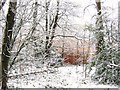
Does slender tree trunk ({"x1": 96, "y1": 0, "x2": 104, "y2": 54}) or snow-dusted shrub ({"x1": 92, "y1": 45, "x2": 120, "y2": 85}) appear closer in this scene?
snow-dusted shrub ({"x1": 92, "y1": 45, "x2": 120, "y2": 85})

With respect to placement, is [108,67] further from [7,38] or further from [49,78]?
[7,38]

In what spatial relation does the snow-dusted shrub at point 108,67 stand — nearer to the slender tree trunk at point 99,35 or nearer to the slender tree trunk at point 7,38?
the slender tree trunk at point 99,35

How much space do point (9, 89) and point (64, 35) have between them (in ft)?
20.2

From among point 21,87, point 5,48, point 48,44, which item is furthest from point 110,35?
point 5,48

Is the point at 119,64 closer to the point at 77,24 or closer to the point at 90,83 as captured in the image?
the point at 90,83

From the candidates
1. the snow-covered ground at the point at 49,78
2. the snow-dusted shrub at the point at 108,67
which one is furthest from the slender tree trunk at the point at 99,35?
the snow-covered ground at the point at 49,78

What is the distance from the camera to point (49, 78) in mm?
10734

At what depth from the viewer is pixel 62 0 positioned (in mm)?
13516

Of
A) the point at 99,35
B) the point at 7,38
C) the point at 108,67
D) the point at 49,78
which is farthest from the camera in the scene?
the point at 49,78

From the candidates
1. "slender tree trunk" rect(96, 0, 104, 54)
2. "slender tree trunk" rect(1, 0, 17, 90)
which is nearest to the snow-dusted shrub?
"slender tree trunk" rect(96, 0, 104, 54)

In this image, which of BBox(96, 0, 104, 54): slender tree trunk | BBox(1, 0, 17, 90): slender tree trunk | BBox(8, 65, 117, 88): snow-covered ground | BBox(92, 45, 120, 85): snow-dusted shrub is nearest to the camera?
BBox(1, 0, 17, 90): slender tree trunk

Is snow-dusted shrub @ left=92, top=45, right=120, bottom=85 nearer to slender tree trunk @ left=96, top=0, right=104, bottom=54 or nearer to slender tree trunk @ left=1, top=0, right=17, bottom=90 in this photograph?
slender tree trunk @ left=96, top=0, right=104, bottom=54

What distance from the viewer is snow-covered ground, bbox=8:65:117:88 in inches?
368

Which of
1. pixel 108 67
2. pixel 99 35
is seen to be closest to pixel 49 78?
pixel 108 67
